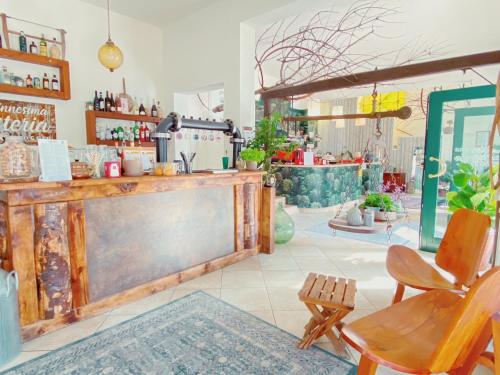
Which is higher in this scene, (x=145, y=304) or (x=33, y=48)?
(x=33, y=48)

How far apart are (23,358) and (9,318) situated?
0.30 meters

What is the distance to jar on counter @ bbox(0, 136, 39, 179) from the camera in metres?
2.03

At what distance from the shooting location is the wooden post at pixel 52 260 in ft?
7.06

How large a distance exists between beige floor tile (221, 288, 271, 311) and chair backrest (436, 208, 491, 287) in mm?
1448

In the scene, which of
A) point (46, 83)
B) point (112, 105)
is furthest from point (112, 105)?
point (46, 83)

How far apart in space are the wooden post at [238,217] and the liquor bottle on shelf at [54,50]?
3.26 meters

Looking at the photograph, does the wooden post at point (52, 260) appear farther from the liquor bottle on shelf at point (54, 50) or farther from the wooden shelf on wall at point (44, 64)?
the liquor bottle on shelf at point (54, 50)

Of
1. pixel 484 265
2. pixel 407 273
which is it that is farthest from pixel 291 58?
pixel 407 273

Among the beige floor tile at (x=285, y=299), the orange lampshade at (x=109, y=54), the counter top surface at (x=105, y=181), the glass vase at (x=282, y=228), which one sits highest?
the orange lampshade at (x=109, y=54)

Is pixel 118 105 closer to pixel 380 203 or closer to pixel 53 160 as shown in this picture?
pixel 53 160

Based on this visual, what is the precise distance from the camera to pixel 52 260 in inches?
86.8

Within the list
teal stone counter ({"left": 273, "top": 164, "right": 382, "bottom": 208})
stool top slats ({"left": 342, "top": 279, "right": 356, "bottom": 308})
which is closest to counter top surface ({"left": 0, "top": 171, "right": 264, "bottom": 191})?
stool top slats ({"left": 342, "top": 279, "right": 356, "bottom": 308})

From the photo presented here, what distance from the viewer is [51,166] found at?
7.10 feet

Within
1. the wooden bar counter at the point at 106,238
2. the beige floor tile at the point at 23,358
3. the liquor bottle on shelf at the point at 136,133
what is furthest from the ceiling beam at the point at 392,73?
the beige floor tile at the point at 23,358
